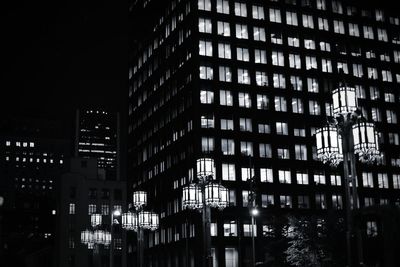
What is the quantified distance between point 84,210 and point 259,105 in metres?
39.0

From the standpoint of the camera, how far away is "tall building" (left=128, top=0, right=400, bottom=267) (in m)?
102

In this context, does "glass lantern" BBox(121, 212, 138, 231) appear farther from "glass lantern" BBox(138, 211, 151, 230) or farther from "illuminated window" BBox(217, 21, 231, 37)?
"illuminated window" BBox(217, 21, 231, 37)

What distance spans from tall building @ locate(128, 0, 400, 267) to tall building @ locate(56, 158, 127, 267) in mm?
7997

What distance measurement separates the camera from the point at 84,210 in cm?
10962

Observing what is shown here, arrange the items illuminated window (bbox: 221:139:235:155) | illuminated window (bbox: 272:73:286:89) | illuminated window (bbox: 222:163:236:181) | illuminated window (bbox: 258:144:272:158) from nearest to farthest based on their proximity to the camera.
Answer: illuminated window (bbox: 222:163:236:181) → illuminated window (bbox: 221:139:235:155) → illuminated window (bbox: 258:144:272:158) → illuminated window (bbox: 272:73:286:89)

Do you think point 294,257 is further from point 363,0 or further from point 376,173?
point 363,0

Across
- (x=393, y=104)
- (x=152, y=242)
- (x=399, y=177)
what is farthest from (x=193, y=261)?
(x=393, y=104)

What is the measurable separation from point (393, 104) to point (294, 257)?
2904 inches

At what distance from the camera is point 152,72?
128m

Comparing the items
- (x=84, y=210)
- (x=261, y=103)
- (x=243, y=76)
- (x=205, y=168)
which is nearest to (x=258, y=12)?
(x=243, y=76)

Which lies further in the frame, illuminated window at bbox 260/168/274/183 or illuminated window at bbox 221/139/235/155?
illuminated window at bbox 260/168/274/183

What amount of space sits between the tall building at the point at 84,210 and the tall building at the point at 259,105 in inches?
315

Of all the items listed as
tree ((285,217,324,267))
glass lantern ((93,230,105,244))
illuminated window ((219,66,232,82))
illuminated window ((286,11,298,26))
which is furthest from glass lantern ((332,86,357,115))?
illuminated window ((286,11,298,26))

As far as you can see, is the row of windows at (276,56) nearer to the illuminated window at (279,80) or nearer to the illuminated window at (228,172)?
the illuminated window at (279,80)
